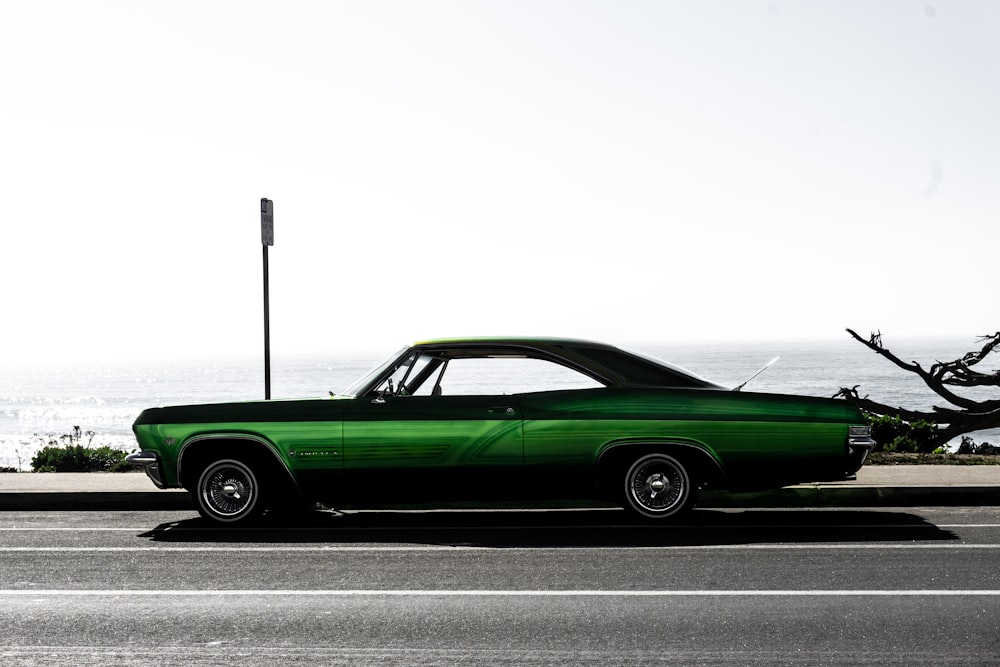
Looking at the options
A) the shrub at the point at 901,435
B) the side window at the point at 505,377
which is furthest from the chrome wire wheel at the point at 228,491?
the shrub at the point at 901,435

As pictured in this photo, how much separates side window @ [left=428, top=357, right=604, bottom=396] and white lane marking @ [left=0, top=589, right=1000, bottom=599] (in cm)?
298

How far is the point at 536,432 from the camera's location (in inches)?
382

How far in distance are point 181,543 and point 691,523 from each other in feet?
13.5

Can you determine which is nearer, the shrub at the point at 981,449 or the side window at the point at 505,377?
the side window at the point at 505,377

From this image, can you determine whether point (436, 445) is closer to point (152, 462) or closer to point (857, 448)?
point (152, 462)

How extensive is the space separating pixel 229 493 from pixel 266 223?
4686 mm

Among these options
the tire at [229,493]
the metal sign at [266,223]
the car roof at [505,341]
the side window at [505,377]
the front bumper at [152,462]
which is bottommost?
the tire at [229,493]

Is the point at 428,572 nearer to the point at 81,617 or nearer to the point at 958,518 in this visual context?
the point at 81,617

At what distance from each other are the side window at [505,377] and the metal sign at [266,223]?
184 inches

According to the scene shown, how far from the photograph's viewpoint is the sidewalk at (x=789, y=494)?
11.3 m

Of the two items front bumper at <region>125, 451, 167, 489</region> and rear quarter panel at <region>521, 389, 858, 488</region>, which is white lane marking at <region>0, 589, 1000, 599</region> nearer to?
rear quarter panel at <region>521, 389, 858, 488</region>

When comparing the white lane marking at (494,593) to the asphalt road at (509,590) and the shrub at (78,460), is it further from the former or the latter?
the shrub at (78,460)

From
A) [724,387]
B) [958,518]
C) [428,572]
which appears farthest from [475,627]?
[958,518]

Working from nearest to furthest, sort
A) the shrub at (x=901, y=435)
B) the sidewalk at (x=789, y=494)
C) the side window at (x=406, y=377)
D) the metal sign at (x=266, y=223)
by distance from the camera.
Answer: the side window at (x=406, y=377)
the sidewalk at (x=789, y=494)
the metal sign at (x=266, y=223)
the shrub at (x=901, y=435)
